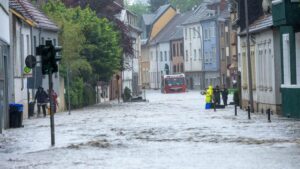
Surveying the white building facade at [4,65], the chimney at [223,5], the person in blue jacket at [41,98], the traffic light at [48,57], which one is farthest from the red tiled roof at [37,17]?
the chimney at [223,5]

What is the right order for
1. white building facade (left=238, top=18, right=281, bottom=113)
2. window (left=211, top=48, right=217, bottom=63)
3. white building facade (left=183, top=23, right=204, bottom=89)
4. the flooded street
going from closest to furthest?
the flooded street, white building facade (left=238, top=18, right=281, bottom=113), window (left=211, top=48, right=217, bottom=63), white building facade (left=183, top=23, right=204, bottom=89)

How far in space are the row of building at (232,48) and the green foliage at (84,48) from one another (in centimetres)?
1013

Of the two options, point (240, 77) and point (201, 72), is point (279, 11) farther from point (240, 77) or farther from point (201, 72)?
point (201, 72)

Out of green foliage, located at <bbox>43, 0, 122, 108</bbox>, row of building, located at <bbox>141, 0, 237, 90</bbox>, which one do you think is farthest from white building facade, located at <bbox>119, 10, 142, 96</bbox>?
green foliage, located at <bbox>43, 0, 122, 108</bbox>

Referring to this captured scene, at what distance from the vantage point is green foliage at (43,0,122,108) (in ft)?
222

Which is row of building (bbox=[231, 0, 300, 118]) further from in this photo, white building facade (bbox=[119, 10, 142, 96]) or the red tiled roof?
white building facade (bbox=[119, 10, 142, 96])

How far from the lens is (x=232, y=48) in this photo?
246 feet

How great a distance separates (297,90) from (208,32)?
92011mm

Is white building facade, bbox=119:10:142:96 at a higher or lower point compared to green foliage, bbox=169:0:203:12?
lower

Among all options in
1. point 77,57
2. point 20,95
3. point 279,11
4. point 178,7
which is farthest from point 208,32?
point 279,11

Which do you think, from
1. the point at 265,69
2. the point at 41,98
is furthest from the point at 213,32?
the point at 265,69

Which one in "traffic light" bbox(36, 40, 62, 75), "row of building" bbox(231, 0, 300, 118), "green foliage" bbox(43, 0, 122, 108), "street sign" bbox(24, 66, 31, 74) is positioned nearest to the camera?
"traffic light" bbox(36, 40, 62, 75)

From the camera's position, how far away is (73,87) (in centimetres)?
6831

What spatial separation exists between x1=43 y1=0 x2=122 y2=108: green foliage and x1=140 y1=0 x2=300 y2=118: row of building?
Answer: 10130mm
